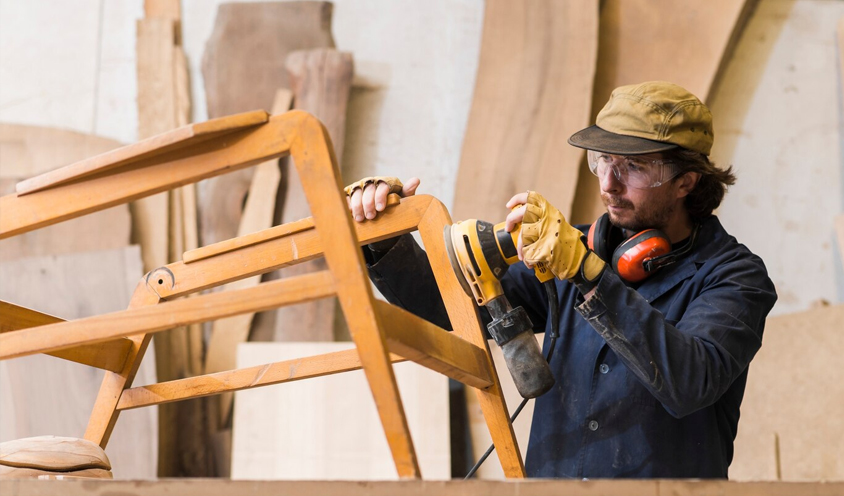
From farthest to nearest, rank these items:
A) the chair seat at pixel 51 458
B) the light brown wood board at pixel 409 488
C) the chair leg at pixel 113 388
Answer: the chair leg at pixel 113 388 < the chair seat at pixel 51 458 < the light brown wood board at pixel 409 488

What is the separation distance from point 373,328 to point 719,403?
3.25ft

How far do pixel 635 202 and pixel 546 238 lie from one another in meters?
0.43

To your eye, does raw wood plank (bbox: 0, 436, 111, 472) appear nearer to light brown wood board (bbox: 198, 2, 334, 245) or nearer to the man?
the man

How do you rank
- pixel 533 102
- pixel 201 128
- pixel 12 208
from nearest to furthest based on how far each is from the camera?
pixel 201 128 → pixel 12 208 → pixel 533 102

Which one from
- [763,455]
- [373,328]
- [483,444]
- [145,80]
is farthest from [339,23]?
[373,328]

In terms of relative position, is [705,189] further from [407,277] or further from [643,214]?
[407,277]

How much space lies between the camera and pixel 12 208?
3.45 ft

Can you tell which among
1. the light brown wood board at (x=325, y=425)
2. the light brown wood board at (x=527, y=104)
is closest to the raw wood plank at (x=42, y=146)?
the light brown wood board at (x=325, y=425)

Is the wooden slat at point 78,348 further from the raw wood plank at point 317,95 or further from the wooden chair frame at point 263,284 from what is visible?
the raw wood plank at point 317,95

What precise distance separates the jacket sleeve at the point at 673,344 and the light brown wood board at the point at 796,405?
125cm

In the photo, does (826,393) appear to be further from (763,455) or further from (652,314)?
(652,314)

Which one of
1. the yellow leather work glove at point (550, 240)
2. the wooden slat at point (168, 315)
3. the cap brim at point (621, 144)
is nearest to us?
the wooden slat at point (168, 315)

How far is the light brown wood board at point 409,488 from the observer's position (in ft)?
2.82

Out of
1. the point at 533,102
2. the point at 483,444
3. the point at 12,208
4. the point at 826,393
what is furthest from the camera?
the point at 533,102
